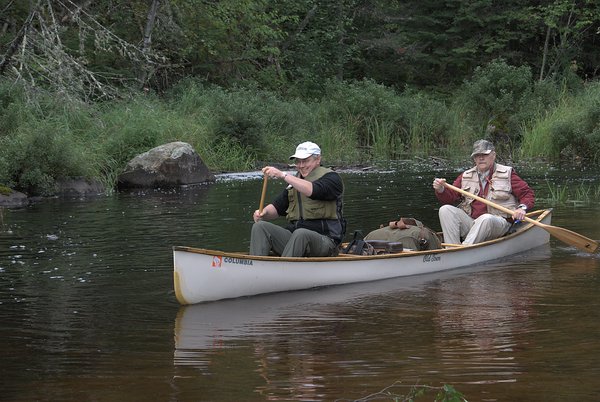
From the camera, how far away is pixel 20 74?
19547 millimetres

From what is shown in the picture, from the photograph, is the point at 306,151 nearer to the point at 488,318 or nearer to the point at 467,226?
the point at 488,318

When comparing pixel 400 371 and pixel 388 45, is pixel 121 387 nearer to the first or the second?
pixel 400 371

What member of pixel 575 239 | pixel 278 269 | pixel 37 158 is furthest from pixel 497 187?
pixel 37 158

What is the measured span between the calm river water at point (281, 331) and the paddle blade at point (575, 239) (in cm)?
17

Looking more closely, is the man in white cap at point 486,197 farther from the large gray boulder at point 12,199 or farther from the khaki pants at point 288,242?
the large gray boulder at point 12,199

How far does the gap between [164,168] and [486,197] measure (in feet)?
31.4

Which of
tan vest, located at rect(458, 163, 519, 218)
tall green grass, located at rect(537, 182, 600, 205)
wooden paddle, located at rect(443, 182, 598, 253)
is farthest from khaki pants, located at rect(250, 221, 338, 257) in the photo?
tall green grass, located at rect(537, 182, 600, 205)

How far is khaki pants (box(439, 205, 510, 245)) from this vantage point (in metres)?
10.6

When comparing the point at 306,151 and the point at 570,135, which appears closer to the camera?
the point at 306,151

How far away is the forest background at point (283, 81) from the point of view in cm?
1972

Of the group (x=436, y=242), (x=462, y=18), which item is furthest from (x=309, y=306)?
(x=462, y=18)

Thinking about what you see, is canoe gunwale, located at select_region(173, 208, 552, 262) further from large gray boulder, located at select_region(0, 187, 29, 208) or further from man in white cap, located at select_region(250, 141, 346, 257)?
large gray boulder, located at select_region(0, 187, 29, 208)

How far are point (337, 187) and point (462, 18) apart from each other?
1031 inches

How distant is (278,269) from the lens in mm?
8617
